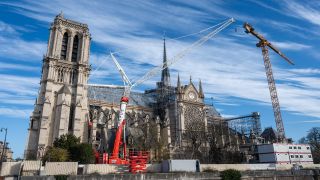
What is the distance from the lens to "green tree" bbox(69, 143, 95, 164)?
38.6m

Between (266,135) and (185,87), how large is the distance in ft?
129

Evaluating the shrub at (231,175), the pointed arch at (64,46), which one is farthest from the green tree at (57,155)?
the pointed arch at (64,46)

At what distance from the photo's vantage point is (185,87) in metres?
77.6

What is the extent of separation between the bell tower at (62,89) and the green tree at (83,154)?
14698 millimetres

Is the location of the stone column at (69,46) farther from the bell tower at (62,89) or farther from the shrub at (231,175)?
the shrub at (231,175)

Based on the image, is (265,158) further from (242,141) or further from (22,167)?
(22,167)

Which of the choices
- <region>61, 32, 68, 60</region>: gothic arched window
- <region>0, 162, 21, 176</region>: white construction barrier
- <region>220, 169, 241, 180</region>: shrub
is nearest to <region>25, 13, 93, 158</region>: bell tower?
<region>61, 32, 68, 60</region>: gothic arched window

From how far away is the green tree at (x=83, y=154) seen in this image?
127ft

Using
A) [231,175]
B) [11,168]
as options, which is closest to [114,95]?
[11,168]

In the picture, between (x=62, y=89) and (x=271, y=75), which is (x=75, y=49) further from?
(x=271, y=75)

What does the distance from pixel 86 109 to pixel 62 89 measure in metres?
6.91

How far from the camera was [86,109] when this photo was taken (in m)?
60.7

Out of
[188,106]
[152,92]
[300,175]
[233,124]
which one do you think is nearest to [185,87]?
[188,106]

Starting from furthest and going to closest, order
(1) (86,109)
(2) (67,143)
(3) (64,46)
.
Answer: (3) (64,46) → (1) (86,109) → (2) (67,143)
